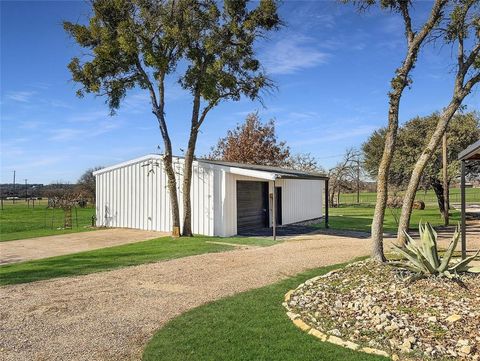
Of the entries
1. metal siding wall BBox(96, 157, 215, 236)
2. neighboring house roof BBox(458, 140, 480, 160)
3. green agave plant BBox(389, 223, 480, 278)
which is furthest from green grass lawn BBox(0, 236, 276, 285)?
neighboring house roof BBox(458, 140, 480, 160)

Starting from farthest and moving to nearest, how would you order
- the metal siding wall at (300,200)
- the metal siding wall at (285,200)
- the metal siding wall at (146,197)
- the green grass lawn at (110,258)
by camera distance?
1. the metal siding wall at (300,200)
2. the metal siding wall at (146,197)
3. the metal siding wall at (285,200)
4. the green grass lawn at (110,258)

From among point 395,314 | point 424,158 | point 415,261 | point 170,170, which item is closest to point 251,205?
point 170,170

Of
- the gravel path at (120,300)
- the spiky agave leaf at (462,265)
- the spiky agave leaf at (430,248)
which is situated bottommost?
the gravel path at (120,300)

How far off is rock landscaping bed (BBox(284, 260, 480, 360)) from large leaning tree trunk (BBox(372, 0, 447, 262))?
135 centimetres

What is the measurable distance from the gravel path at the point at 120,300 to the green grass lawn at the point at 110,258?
2.08 ft

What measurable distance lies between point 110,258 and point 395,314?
7417mm

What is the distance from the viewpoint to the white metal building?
48.1ft

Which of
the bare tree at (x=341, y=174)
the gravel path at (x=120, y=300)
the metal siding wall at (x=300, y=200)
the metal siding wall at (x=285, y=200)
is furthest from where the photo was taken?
the bare tree at (x=341, y=174)

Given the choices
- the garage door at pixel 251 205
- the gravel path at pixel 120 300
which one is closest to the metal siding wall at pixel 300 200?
the garage door at pixel 251 205

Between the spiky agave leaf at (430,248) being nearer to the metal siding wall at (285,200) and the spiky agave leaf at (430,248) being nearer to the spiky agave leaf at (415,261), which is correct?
the spiky agave leaf at (415,261)

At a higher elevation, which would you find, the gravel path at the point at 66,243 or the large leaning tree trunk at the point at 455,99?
the large leaning tree trunk at the point at 455,99

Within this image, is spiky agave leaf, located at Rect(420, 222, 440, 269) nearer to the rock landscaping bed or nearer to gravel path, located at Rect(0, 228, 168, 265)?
the rock landscaping bed

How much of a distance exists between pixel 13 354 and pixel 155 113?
35.3 feet

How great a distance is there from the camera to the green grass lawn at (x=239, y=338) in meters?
4.16
